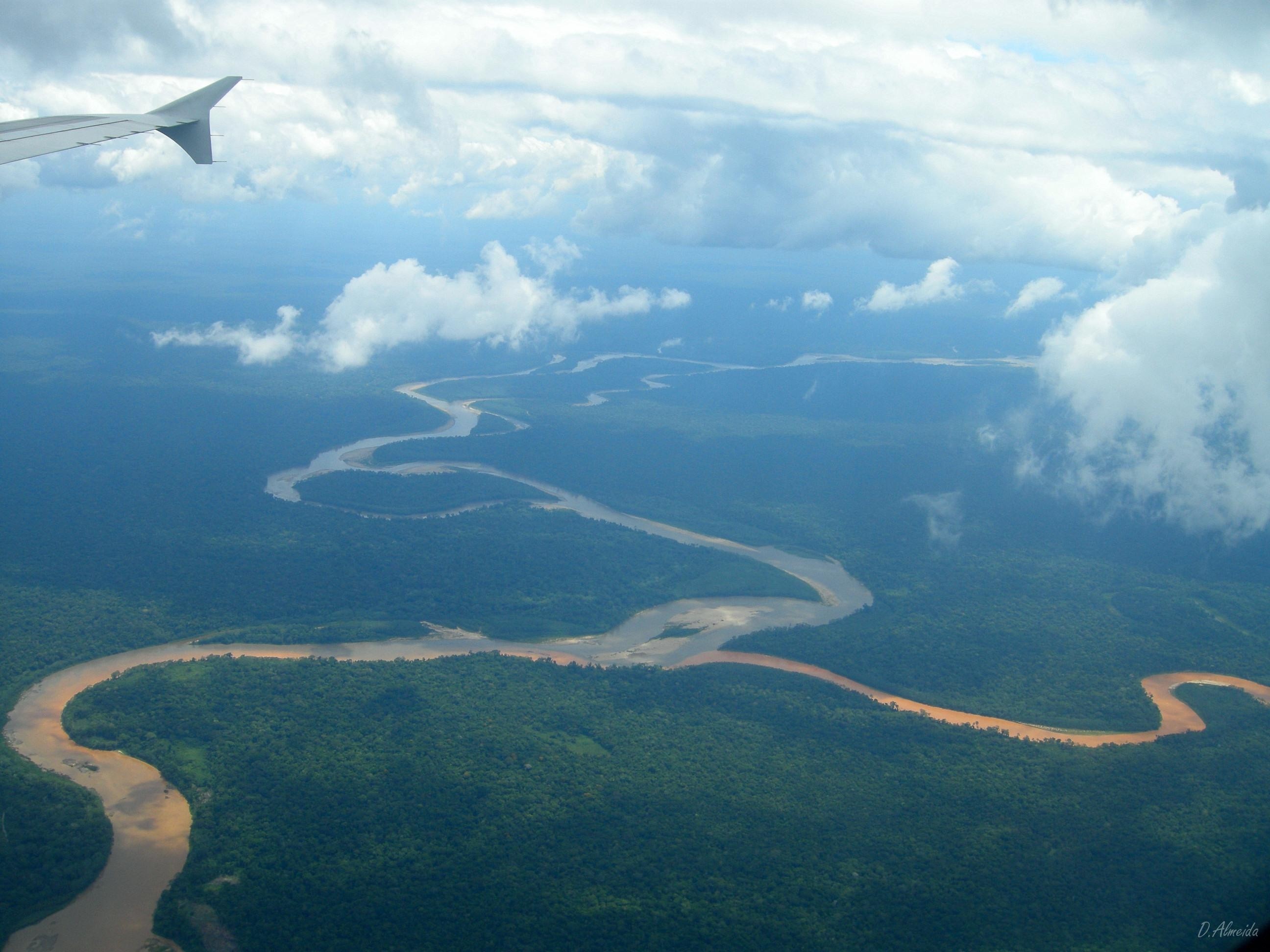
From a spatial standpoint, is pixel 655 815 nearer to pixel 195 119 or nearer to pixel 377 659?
pixel 377 659

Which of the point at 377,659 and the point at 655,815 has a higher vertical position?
the point at 377,659

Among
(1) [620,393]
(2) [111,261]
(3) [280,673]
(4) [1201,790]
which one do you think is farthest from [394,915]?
(2) [111,261]

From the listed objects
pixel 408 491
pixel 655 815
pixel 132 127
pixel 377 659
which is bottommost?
pixel 655 815

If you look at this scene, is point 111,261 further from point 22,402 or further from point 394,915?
point 394,915

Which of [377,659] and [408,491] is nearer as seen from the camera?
[377,659]

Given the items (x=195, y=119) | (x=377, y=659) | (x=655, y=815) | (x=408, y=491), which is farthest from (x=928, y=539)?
(x=195, y=119)

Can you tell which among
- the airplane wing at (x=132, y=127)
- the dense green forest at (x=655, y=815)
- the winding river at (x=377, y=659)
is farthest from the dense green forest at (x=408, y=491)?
the airplane wing at (x=132, y=127)

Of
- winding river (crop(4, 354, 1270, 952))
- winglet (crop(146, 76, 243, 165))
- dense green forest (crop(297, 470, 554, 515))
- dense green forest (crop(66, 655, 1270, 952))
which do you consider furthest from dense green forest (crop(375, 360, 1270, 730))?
winglet (crop(146, 76, 243, 165))
